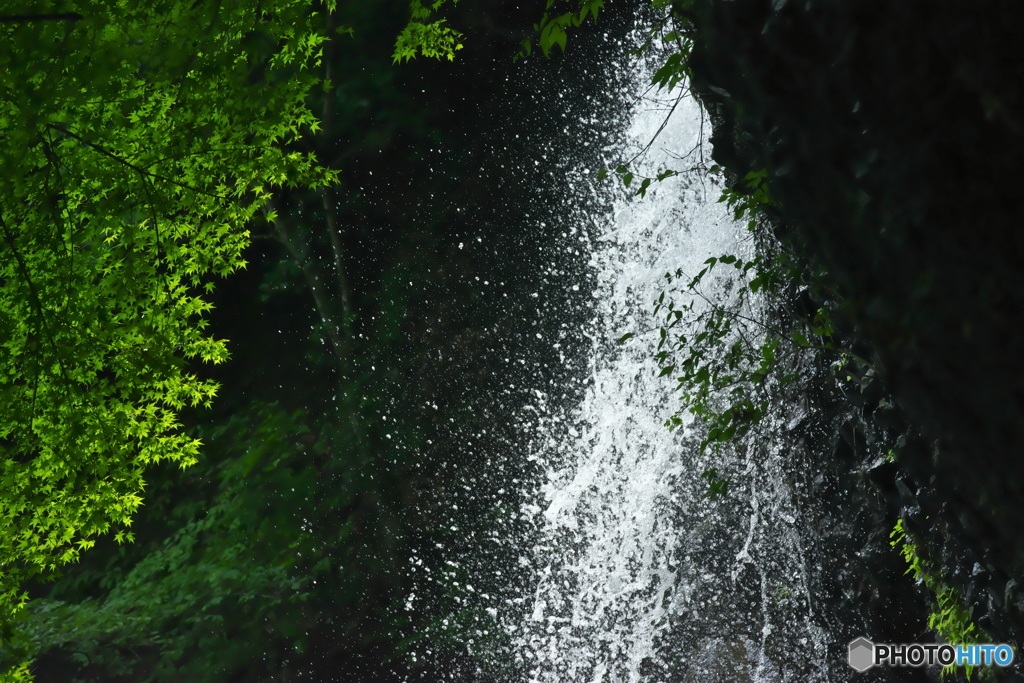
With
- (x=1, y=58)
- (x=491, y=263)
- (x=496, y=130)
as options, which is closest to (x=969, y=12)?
(x=1, y=58)

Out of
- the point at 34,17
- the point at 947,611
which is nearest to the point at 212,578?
the point at 34,17

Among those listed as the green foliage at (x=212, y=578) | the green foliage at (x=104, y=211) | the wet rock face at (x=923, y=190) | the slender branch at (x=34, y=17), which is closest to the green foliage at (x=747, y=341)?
the wet rock face at (x=923, y=190)

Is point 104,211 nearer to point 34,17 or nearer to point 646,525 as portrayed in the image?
point 34,17

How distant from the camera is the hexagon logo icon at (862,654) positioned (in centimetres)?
473

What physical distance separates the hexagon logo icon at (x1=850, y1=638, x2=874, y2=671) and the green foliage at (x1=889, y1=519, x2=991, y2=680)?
63.6 inches

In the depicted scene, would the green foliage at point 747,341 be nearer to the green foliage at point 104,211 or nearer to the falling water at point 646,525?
the falling water at point 646,525

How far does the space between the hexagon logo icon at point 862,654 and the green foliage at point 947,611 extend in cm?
162

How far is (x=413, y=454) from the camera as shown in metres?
8.70

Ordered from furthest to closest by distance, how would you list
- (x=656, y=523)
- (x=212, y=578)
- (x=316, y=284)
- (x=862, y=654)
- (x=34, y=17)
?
(x=316, y=284) < (x=212, y=578) < (x=656, y=523) < (x=862, y=654) < (x=34, y=17)

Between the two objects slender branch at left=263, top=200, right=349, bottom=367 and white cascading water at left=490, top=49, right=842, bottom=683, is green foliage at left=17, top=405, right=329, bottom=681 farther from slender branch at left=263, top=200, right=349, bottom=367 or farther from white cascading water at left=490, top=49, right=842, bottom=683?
white cascading water at left=490, top=49, right=842, bottom=683

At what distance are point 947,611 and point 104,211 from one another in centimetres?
425

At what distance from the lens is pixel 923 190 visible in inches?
75.4

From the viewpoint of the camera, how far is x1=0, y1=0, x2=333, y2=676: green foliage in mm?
3367

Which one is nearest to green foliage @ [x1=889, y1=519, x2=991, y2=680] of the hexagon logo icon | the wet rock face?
the wet rock face
